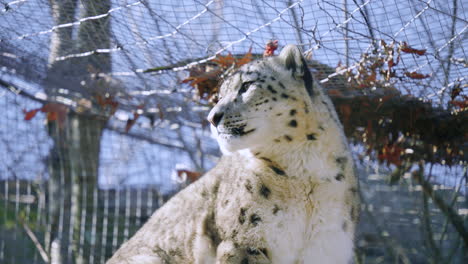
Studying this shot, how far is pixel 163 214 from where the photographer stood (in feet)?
11.5

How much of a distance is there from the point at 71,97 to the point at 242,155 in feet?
9.19

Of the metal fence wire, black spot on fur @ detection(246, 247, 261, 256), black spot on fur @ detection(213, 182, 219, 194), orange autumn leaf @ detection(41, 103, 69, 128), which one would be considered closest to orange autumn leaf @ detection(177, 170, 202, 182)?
the metal fence wire

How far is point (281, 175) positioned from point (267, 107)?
0.38 m

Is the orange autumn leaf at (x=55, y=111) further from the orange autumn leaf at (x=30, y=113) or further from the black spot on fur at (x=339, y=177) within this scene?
the black spot on fur at (x=339, y=177)

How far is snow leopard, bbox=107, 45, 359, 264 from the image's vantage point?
2834mm

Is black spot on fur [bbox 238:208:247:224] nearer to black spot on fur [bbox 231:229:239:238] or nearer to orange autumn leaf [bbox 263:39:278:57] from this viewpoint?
black spot on fur [bbox 231:229:239:238]

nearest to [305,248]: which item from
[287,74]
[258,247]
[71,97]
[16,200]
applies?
[258,247]

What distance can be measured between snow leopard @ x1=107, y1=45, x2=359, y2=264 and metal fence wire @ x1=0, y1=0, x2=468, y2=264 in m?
0.31

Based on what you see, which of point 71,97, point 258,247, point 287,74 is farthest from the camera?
point 71,97

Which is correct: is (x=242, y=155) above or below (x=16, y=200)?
above

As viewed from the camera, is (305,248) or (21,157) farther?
(21,157)

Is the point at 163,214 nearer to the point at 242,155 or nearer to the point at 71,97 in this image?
the point at 242,155

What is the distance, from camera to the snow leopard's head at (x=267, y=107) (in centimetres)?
289

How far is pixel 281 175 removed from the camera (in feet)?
9.78
